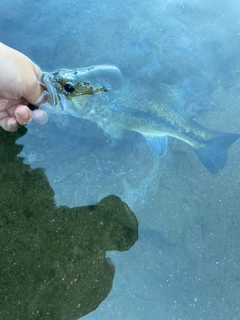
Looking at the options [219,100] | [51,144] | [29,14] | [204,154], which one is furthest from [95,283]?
[29,14]

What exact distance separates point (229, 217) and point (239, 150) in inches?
25.4

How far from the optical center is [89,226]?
265cm

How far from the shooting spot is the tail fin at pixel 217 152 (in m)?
2.84

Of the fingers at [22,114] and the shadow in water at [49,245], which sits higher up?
the fingers at [22,114]

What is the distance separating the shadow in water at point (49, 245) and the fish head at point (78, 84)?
0.56m

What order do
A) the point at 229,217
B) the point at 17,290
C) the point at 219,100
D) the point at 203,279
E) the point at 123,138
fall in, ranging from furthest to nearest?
the point at 219,100 → the point at 123,138 → the point at 229,217 → the point at 203,279 → the point at 17,290

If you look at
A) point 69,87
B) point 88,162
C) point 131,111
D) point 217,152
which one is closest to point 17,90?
point 69,87

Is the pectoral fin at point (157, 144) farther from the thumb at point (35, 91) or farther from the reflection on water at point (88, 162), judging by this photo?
the thumb at point (35, 91)

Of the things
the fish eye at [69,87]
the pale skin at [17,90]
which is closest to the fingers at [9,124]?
the pale skin at [17,90]

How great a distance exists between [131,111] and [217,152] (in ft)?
2.76

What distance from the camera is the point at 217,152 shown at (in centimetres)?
284

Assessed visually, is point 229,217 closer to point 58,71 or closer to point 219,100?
point 219,100

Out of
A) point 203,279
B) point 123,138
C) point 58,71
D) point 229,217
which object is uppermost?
point 58,71

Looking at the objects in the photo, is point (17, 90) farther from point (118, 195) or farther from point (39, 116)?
point (118, 195)
